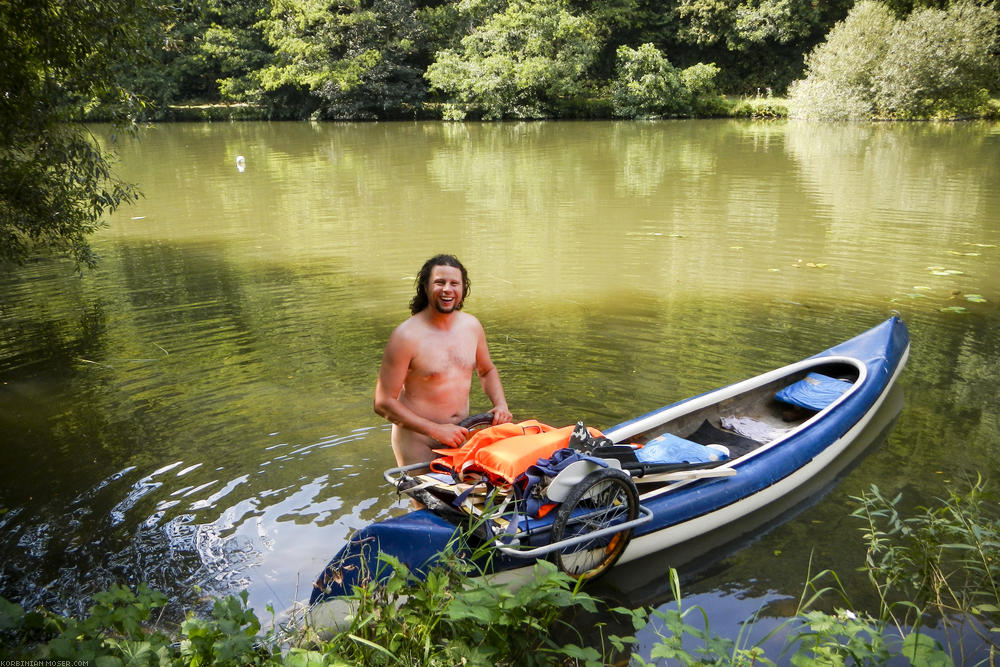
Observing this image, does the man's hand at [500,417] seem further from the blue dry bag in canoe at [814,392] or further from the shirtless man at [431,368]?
the blue dry bag in canoe at [814,392]

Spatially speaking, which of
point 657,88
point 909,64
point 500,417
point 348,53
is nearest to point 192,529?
point 500,417

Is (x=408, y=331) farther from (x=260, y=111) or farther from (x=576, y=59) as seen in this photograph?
(x=260, y=111)


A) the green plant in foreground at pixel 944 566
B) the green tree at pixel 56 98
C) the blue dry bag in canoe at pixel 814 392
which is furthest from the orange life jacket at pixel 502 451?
the green tree at pixel 56 98

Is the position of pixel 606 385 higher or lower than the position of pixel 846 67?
lower

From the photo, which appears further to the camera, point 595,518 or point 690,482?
point 690,482

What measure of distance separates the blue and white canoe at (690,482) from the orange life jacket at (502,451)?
0.20 metres

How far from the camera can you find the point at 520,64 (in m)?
35.7

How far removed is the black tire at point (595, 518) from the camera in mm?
3318

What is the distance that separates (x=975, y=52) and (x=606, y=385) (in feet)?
102

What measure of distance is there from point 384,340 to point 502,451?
13.0 feet

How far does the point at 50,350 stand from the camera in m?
7.18

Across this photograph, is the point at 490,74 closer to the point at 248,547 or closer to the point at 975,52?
the point at 975,52

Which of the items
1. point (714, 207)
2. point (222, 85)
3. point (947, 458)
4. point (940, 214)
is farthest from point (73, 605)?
point (222, 85)

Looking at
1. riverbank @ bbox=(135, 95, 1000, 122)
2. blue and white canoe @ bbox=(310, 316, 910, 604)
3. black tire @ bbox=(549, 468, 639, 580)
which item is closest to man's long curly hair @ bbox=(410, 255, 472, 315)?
blue and white canoe @ bbox=(310, 316, 910, 604)
